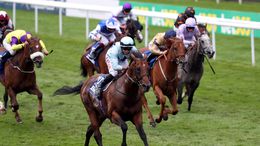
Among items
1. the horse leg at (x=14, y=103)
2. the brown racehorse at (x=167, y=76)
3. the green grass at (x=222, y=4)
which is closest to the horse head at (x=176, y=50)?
the brown racehorse at (x=167, y=76)

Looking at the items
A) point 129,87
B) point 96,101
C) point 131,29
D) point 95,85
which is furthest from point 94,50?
point 129,87

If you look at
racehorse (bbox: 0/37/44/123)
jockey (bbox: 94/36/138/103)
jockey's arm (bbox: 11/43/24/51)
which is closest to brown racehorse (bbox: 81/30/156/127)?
racehorse (bbox: 0/37/44/123)

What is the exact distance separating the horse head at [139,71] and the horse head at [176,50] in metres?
2.07

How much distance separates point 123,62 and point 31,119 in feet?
9.72

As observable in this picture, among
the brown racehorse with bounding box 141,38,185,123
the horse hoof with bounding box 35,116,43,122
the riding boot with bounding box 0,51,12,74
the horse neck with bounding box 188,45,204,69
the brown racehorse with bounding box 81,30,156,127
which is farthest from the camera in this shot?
the brown racehorse with bounding box 81,30,156,127

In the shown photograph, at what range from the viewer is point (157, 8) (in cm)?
2656

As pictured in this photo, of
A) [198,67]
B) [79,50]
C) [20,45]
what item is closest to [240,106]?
[198,67]

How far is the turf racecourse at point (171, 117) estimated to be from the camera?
1091cm

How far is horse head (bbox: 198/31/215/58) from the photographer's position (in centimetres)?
1267

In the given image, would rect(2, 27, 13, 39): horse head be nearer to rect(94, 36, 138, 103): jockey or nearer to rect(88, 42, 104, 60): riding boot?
rect(88, 42, 104, 60): riding boot

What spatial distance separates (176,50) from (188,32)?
5.79ft

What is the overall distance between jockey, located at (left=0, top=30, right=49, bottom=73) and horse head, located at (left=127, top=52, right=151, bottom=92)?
3110 mm

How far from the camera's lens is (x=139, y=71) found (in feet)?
29.6

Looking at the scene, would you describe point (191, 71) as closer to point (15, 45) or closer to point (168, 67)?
point (168, 67)
